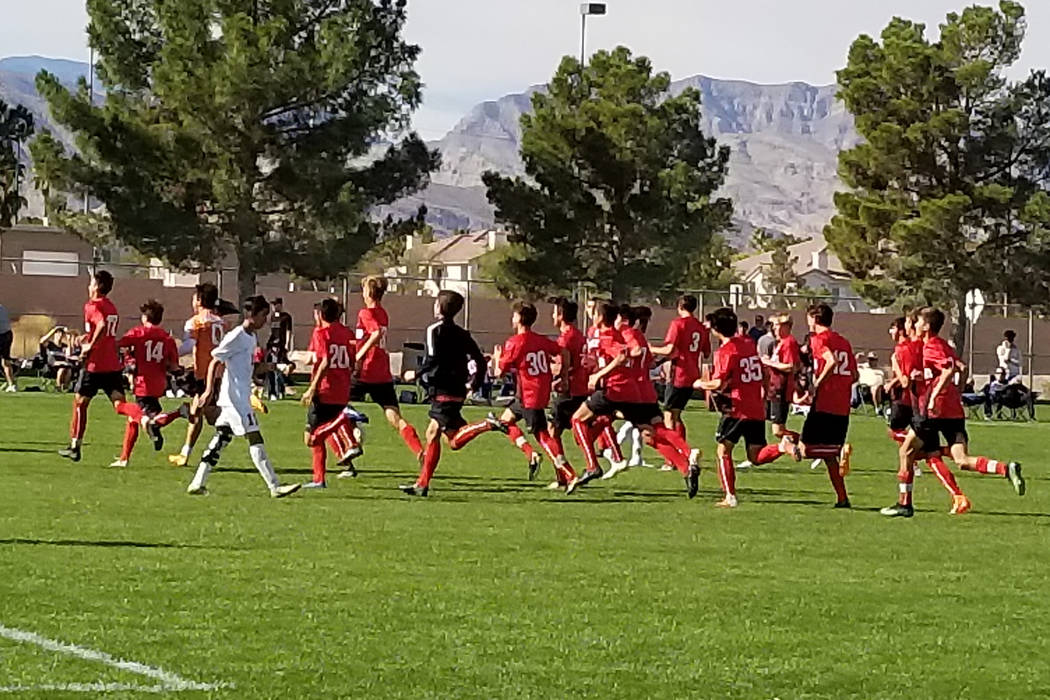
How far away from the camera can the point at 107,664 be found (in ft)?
26.0

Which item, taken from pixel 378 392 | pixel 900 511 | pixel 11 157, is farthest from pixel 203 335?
pixel 11 157

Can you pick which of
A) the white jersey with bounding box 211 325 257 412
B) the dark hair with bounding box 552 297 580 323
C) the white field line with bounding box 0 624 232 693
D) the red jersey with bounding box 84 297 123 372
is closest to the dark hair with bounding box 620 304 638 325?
the dark hair with bounding box 552 297 580 323

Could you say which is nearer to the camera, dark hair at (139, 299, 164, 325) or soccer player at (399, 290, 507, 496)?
soccer player at (399, 290, 507, 496)

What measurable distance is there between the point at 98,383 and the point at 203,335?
1.21 m

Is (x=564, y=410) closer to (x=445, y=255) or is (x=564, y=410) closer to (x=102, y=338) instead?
(x=102, y=338)

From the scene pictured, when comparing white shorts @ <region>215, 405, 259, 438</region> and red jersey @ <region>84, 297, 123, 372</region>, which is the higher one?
red jersey @ <region>84, 297, 123, 372</region>

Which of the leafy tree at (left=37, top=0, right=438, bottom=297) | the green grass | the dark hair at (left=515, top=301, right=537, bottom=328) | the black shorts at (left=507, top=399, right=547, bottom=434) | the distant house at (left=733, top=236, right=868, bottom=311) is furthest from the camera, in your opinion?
the distant house at (left=733, top=236, right=868, bottom=311)

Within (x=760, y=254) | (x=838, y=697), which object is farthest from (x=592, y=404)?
(x=760, y=254)

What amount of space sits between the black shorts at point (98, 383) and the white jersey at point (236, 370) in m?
3.38

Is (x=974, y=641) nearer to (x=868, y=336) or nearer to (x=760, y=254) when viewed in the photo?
(x=868, y=336)

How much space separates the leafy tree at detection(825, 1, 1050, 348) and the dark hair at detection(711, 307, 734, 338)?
37654mm

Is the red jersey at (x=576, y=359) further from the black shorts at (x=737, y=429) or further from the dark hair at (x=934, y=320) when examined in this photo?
the dark hair at (x=934, y=320)

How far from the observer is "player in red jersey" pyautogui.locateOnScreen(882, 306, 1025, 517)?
611 inches

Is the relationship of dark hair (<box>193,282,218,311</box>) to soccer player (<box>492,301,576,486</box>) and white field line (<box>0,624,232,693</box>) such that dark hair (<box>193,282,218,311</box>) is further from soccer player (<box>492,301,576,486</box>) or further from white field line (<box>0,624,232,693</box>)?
white field line (<box>0,624,232,693</box>)
